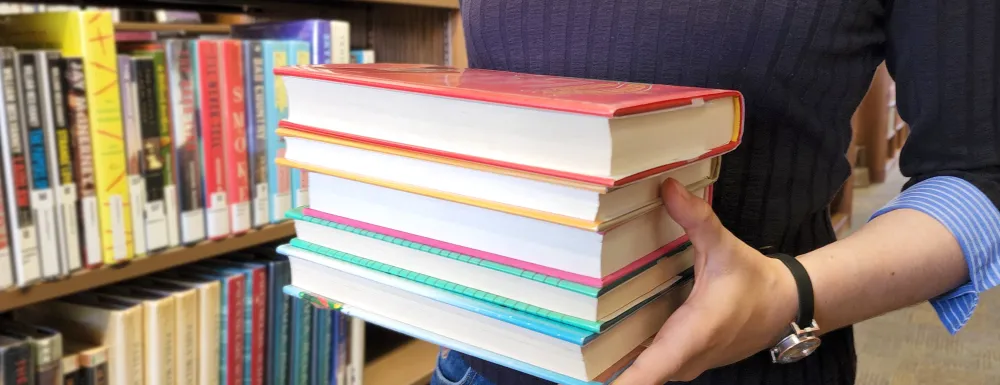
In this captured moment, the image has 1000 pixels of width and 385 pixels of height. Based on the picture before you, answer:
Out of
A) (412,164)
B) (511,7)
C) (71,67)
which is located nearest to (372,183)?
(412,164)

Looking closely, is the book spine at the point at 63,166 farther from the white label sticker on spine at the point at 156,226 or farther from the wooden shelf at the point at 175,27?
the wooden shelf at the point at 175,27

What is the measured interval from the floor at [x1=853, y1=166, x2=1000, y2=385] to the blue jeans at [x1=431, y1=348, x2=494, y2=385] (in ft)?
5.93

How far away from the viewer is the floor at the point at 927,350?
6.86ft

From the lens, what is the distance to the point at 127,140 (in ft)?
2.75

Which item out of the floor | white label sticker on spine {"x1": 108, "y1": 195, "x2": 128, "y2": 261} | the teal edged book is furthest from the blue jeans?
the floor

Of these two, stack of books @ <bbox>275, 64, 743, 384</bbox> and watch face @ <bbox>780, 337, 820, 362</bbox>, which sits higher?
stack of books @ <bbox>275, 64, 743, 384</bbox>

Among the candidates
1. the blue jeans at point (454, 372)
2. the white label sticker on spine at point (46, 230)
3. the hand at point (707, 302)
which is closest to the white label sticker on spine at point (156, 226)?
the white label sticker on spine at point (46, 230)

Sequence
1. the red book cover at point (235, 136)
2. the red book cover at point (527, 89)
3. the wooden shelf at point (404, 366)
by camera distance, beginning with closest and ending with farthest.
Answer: the red book cover at point (527, 89), the red book cover at point (235, 136), the wooden shelf at point (404, 366)

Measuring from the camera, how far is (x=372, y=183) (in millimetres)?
417

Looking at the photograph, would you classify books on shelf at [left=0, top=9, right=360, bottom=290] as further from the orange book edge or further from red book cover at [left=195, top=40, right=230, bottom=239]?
the orange book edge

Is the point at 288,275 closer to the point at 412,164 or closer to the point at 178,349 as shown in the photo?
the point at 178,349

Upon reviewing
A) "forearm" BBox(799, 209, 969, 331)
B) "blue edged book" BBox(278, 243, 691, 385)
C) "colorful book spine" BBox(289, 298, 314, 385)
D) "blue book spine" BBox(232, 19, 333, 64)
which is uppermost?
"blue book spine" BBox(232, 19, 333, 64)

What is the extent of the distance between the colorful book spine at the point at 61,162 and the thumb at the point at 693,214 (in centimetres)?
65

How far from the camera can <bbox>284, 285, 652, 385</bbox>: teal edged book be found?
0.39 metres
